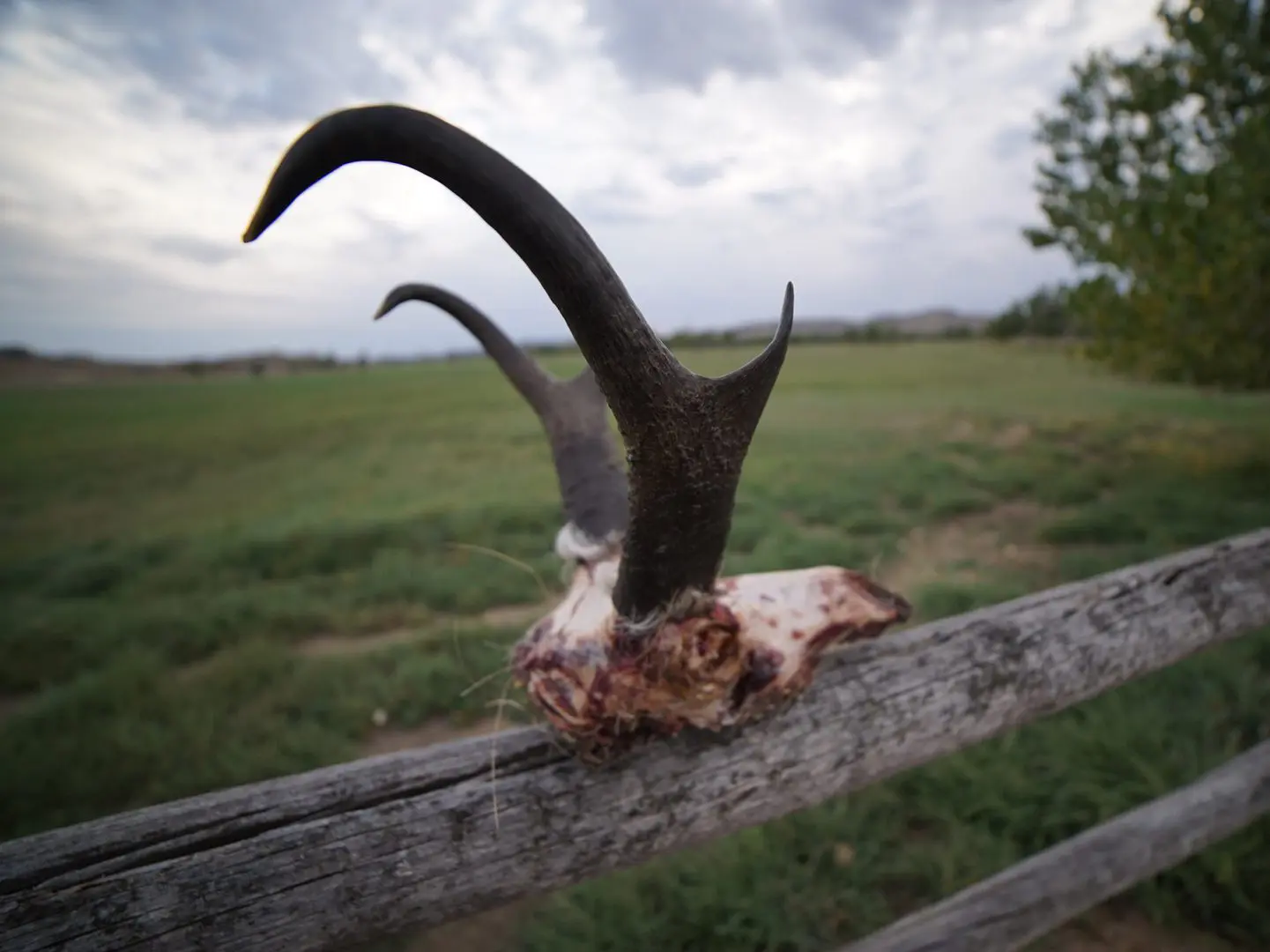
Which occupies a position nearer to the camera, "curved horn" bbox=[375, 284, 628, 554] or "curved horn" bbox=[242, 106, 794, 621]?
"curved horn" bbox=[242, 106, 794, 621]

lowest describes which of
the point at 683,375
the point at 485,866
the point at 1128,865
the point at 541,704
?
the point at 1128,865

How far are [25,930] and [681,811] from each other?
2.48 feet

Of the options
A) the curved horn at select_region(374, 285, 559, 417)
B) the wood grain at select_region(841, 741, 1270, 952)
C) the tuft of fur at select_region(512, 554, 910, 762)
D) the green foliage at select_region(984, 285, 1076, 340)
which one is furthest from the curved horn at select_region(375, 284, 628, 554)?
the green foliage at select_region(984, 285, 1076, 340)

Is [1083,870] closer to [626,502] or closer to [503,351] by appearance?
[626,502]

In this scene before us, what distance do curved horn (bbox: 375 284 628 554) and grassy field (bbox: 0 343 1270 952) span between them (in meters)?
0.23

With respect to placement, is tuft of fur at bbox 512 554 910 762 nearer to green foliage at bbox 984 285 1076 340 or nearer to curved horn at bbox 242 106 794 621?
curved horn at bbox 242 106 794 621

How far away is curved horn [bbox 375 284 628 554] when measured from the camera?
4.14 ft

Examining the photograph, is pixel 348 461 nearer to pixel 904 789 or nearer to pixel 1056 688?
pixel 904 789

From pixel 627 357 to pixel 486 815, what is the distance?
2.05ft

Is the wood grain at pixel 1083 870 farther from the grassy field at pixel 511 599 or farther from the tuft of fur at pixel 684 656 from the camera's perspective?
the tuft of fur at pixel 684 656

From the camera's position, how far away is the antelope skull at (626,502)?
0.64m

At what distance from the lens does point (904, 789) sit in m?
2.32

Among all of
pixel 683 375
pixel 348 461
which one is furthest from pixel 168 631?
pixel 348 461

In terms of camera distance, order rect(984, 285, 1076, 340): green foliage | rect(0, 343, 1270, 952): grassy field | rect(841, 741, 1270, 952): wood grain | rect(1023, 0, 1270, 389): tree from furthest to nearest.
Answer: rect(984, 285, 1076, 340): green foliage, rect(1023, 0, 1270, 389): tree, rect(0, 343, 1270, 952): grassy field, rect(841, 741, 1270, 952): wood grain
